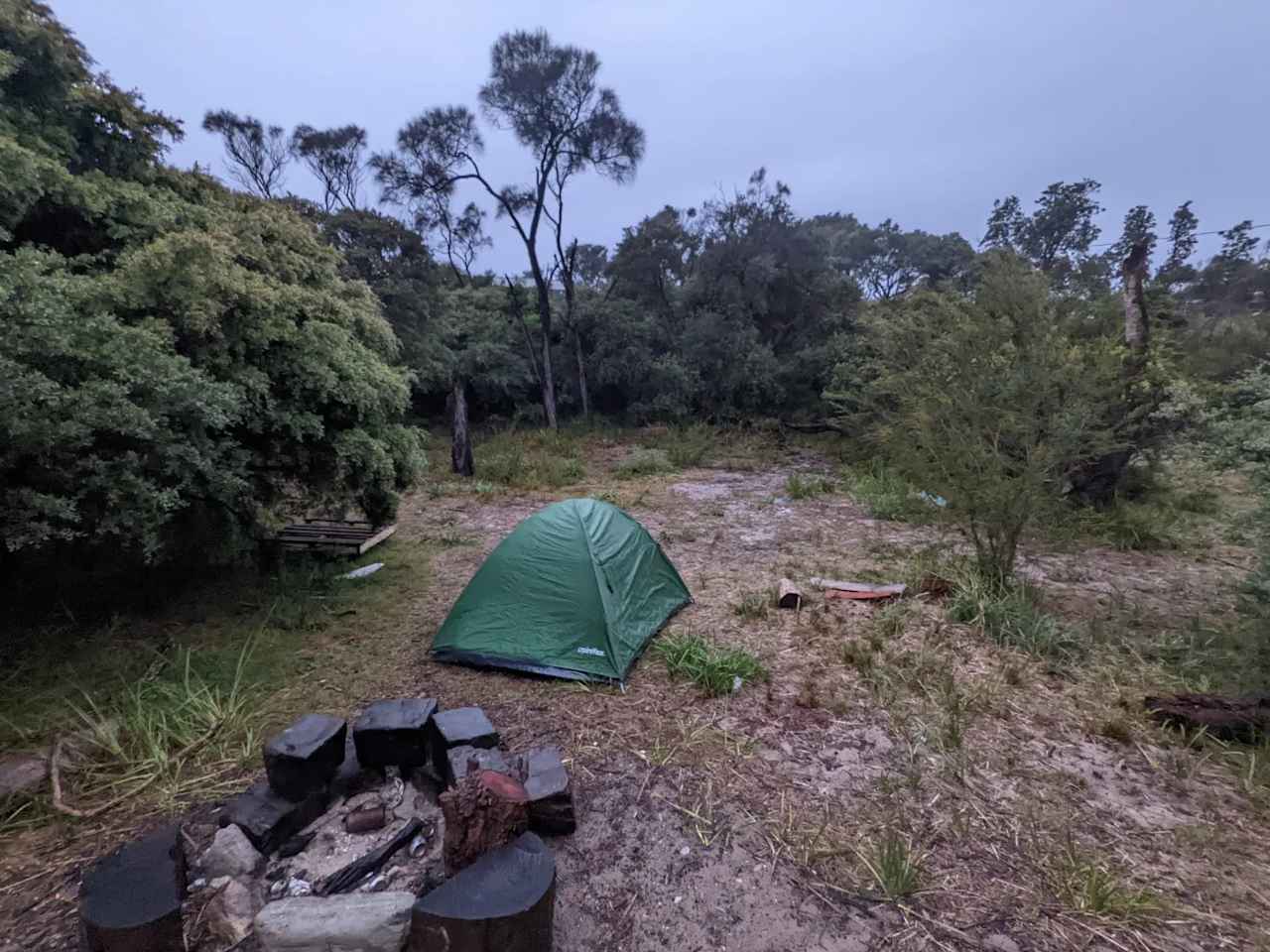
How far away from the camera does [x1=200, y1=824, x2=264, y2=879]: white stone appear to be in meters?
2.07

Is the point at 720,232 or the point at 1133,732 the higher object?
the point at 720,232

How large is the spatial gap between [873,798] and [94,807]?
3.37 metres

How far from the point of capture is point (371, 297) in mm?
5879

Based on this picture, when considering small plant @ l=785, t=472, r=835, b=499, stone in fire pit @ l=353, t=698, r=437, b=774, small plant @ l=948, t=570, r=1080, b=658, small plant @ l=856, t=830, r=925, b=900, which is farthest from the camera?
small plant @ l=785, t=472, r=835, b=499

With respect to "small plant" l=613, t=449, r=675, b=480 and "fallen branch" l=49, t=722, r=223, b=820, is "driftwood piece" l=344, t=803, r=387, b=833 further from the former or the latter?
"small plant" l=613, t=449, r=675, b=480

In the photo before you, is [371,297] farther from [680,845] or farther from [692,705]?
[680,845]

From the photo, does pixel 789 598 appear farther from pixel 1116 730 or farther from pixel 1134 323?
pixel 1134 323

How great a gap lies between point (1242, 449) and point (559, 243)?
15.9 m

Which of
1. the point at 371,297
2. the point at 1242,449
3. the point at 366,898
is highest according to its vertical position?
the point at 371,297

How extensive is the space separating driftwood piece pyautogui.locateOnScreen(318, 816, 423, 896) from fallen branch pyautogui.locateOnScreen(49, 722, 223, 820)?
1.19 meters

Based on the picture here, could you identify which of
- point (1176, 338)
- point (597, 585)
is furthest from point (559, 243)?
point (597, 585)

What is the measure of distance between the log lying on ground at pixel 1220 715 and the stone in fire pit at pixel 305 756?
167 inches

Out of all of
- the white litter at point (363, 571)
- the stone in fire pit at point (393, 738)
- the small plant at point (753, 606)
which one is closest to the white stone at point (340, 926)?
the stone in fire pit at point (393, 738)

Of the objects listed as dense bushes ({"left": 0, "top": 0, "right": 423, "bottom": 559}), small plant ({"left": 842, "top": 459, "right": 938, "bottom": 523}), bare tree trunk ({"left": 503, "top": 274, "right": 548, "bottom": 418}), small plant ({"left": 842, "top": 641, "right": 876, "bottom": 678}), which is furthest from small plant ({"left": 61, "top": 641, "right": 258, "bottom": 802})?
bare tree trunk ({"left": 503, "top": 274, "right": 548, "bottom": 418})
